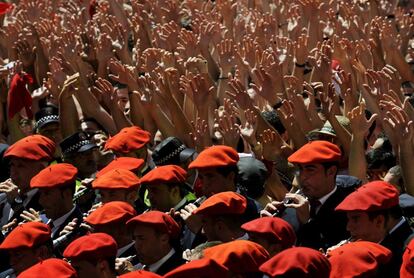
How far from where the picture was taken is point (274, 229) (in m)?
6.84

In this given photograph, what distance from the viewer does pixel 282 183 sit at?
8.45 meters

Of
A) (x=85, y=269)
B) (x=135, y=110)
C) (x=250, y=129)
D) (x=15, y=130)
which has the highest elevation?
(x=250, y=129)

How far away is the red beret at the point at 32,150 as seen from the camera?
9039mm

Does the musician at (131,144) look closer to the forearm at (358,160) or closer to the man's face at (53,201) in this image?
the man's face at (53,201)

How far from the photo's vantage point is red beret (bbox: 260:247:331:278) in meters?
6.08

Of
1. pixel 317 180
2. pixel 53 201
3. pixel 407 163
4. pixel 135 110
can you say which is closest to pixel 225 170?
pixel 317 180

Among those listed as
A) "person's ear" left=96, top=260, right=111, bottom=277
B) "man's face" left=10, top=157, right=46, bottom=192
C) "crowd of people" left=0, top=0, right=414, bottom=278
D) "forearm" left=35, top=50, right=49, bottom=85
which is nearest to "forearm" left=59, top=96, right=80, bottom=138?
"crowd of people" left=0, top=0, right=414, bottom=278

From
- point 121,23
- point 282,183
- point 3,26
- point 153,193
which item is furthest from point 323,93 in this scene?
point 3,26

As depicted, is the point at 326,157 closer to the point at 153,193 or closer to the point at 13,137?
the point at 153,193

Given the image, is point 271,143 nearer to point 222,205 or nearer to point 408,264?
point 222,205

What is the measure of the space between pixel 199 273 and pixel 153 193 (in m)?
2.11

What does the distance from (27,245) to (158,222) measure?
0.77m

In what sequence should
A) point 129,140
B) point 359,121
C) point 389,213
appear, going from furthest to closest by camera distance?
point 129,140 < point 359,121 < point 389,213

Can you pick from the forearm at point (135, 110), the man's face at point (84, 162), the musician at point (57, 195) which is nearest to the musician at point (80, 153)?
the man's face at point (84, 162)
